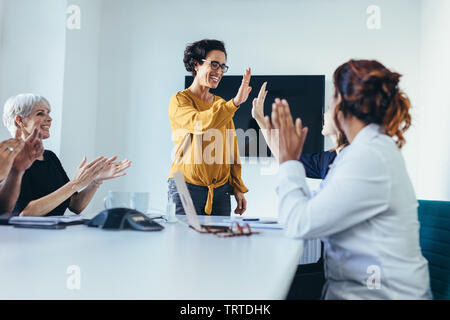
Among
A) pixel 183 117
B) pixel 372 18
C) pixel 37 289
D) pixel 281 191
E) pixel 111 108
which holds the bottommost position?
pixel 37 289

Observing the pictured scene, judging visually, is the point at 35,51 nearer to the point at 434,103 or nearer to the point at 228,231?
the point at 228,231

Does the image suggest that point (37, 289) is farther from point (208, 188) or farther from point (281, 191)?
point (208, 188)

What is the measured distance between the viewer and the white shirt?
1.00 metres

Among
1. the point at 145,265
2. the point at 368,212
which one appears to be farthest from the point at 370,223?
the point at 145,265

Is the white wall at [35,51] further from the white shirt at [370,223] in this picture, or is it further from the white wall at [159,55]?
the white shirt at [370,223]

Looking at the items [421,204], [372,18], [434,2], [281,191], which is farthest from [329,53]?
[281,191]

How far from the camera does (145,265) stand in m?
0.81

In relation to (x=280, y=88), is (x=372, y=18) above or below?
above

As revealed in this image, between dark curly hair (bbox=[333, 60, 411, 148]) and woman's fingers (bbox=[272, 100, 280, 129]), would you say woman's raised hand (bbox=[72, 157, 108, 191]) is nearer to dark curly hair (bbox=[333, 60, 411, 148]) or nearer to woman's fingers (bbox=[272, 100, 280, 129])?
woman's fingers (bbox=[272, 100, 280, 129])

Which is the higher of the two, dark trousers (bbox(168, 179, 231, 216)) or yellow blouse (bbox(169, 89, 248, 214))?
yellow blouse (bbox(169, 89, 248, 214))

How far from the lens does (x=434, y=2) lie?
3.11 m

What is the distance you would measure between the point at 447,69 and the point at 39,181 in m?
2.40

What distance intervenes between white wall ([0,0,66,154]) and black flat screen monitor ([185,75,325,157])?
1.19 metres

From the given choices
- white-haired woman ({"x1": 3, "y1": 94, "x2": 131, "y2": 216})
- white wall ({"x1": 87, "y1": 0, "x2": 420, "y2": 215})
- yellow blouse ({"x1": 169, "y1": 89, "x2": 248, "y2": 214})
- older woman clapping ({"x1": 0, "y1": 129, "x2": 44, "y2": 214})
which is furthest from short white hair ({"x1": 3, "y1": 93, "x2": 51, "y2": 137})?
white wall ({"x1": 87, "y1": 0, "x2": 420, "y2": 215})
